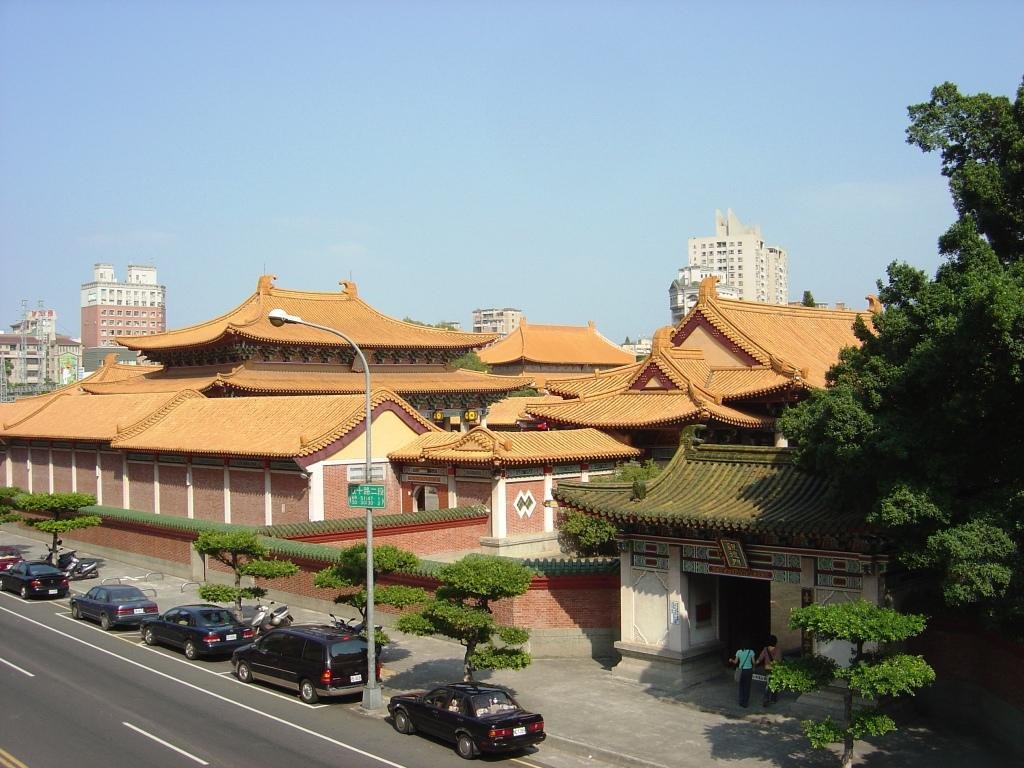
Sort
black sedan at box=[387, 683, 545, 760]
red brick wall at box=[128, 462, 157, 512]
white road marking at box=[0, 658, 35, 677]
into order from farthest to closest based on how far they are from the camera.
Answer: red brick wall at box=[128, 462, 157, 512] → white road marking at box=[0, 658, 35, 677] → black sedan at box=[387, 683, 545, 760]

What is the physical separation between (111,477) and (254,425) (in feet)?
37.0

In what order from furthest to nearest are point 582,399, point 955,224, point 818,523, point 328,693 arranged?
point 582,399
point 328,693
point 818,523
point 955,224

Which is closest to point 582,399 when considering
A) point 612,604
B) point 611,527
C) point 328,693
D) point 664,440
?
point 664,440

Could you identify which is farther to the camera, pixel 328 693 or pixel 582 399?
pixel 582 399

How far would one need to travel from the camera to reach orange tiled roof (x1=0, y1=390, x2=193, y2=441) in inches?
1823

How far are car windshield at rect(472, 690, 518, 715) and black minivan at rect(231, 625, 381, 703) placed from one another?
12.9 ft

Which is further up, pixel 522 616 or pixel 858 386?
pixel 858 386

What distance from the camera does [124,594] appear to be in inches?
1131

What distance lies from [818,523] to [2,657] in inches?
781

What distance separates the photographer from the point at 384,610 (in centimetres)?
2794

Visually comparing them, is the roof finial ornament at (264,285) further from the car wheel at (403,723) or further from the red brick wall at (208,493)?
the car wheel at (403,723)

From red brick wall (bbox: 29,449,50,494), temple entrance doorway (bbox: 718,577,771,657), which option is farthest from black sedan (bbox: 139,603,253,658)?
red brick wall (bbox: 29,449,50,494)

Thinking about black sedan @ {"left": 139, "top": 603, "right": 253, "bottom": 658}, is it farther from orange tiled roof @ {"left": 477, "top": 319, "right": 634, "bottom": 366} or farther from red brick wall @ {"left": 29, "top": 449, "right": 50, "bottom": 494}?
orange tiled roof @ {"left": 477, "top": 319, "right": 634, "bottom": 366}

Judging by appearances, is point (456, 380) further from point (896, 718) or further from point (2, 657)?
point (896, 718)
